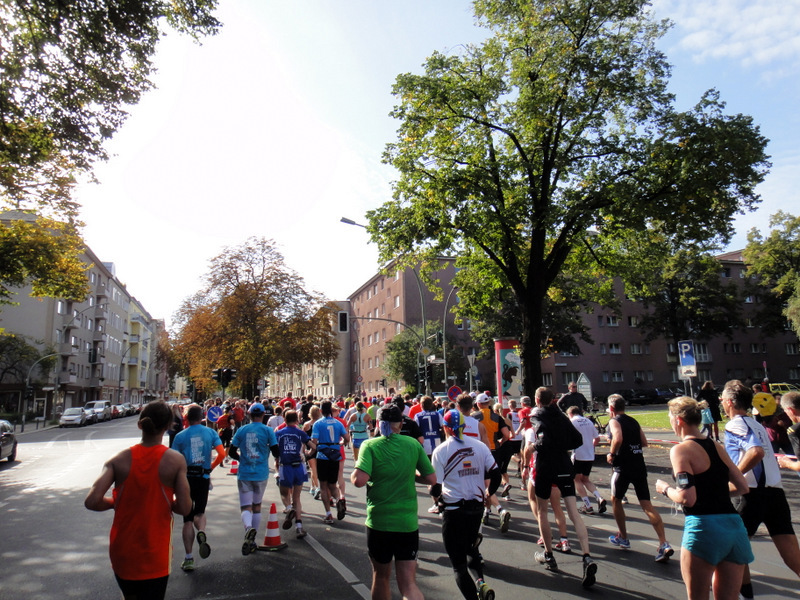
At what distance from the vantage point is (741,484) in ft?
12.9

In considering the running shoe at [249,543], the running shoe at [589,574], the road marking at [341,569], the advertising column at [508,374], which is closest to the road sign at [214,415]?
the advertising column at [508,374]

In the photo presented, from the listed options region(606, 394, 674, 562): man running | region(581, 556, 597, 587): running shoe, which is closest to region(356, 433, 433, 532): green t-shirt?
region(581, 556, 597, 587): running shoe

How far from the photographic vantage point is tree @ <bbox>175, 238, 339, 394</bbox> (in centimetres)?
3906

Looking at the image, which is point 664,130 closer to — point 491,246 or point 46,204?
point 491,246

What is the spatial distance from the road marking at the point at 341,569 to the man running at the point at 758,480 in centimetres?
332

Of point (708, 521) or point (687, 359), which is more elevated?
point (687, 359)

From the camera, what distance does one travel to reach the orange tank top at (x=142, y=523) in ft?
11.5

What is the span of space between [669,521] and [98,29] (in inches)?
527

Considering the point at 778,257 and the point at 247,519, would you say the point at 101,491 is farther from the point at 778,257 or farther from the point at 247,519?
the point at 778,257

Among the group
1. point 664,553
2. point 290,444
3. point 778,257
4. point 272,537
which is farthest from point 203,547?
point 778,257

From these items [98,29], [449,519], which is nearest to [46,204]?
[98,29]

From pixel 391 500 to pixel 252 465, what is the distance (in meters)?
3.73

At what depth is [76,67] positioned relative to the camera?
40.6 ft

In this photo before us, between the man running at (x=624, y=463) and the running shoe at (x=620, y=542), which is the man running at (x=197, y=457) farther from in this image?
the running shoe at (x=620, y=542)
